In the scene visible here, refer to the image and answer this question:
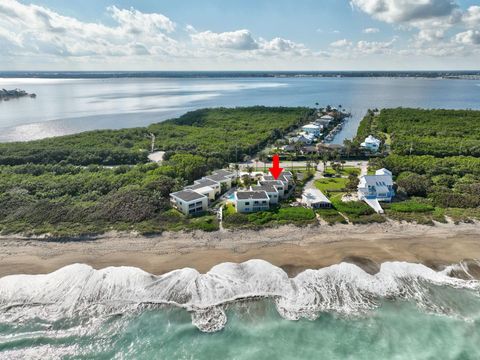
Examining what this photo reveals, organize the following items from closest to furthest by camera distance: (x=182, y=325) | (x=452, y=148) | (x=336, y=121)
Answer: (x=182, y=325)
(x=452, y=148)
(x=336, y=121)

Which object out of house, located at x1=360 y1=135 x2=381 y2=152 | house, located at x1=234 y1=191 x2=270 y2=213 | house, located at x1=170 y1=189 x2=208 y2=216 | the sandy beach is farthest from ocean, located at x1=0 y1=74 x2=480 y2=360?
house, located at x1=360 y1=135 x2=381 y2=152

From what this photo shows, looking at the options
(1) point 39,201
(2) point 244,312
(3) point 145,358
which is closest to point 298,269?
(2) point 244,312

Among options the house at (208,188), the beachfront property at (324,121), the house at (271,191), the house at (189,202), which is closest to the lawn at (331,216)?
the house at (271,191)

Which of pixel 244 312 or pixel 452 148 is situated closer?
pixel 244 312

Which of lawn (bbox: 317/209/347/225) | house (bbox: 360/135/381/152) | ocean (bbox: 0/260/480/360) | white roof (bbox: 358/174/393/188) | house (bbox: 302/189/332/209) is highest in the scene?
white roof (bbox: 358/174/393/188)

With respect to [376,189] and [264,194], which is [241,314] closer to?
[264,194]

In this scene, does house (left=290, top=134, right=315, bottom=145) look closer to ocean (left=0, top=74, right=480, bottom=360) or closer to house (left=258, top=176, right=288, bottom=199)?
house (left=258, top=176, right=288, bottom=199)

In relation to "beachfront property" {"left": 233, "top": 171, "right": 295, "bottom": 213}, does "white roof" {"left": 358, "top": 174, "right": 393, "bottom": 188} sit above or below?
above

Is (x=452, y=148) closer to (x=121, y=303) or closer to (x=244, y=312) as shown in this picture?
(x=244, y=312)
